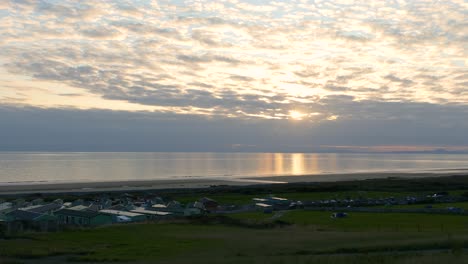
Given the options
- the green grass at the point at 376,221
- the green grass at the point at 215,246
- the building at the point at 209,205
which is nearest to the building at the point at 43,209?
the green grass at the point at 215,246

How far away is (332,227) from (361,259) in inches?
840

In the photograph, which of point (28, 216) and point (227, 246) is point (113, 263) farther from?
point (28, 216)

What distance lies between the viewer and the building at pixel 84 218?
163 feet

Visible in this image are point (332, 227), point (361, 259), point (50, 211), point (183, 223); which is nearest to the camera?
point (361, 259)

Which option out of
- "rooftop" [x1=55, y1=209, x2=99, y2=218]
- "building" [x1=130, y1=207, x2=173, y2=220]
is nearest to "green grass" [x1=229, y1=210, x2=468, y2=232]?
"building" [x1=130, y1=207, x2=173, y2=220]

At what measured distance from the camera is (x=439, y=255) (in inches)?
872

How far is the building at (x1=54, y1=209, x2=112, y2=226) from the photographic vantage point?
4959cm

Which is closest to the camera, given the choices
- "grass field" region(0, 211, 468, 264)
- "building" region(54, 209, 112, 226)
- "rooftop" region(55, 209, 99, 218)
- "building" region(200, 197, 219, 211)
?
"grass field" region(0, 211, 468, 264)

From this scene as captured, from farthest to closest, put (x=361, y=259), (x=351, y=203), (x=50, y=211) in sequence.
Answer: (x=351, y=203)
(x=50, y=211)
(x=361, y=259)

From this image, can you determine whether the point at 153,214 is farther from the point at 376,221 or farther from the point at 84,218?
the point at 376,221

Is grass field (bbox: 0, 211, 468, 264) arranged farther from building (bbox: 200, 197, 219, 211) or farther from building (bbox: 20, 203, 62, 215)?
building (bbox: 200, 197, 219, 211)

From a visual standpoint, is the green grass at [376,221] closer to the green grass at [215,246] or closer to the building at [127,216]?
the green grass at [215,246]

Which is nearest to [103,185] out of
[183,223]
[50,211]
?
[50,211]

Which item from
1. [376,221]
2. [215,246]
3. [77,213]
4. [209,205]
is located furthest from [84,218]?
[376,221]
